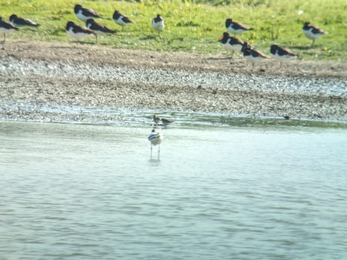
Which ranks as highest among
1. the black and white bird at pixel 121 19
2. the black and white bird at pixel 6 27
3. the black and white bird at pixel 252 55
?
the black and white bird at pixel 121 19

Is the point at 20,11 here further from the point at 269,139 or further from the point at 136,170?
the point at 136,170

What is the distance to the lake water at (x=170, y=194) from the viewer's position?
20.7 ft

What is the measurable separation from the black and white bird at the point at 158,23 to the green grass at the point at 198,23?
26 centimetres

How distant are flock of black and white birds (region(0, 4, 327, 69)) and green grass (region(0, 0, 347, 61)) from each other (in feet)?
1.25

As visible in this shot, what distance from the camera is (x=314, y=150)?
12.4 meters

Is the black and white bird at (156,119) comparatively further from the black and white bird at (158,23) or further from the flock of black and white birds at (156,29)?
the black and white bird at (158,23)

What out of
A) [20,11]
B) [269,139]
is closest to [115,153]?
[269,139]

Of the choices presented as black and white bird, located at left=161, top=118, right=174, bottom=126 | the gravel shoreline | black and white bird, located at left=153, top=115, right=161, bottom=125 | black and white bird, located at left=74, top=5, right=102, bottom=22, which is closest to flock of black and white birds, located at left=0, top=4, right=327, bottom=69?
black and white bird, located at left=74, top=5, right=102, bottom=22

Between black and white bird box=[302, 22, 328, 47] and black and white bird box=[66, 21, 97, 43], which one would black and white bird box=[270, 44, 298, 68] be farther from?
black and white bird box=[66, 21, 97, 43]

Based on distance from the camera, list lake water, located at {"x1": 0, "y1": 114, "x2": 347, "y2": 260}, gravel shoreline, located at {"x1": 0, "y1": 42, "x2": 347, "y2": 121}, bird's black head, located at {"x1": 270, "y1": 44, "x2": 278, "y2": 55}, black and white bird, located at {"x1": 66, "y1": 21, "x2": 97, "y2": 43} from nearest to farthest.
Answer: lake water, located at {"x1": 0, "y1": 114, "x2": 347, "y2": 260} → gravel shoreline, located at {"x1": 0, "y1": 42, "x2": 347, "y2": 121} → bird's black head, located at {"x1": 270, "y1": 44, "x2": 278, "y2": 55} → black and white bird, located at {"x1": 66, "y1": 21, "x2": 97, "y2": 43}

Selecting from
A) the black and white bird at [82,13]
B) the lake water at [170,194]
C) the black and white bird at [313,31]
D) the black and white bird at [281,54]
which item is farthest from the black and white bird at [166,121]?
the black and white bird at [82,13]

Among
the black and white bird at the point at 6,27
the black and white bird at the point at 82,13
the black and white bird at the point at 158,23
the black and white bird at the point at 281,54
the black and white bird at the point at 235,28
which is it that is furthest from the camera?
the black and white bird at the point at 82,13

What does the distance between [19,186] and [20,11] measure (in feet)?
73.3

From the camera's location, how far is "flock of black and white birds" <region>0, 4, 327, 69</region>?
22625 mm
